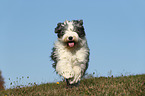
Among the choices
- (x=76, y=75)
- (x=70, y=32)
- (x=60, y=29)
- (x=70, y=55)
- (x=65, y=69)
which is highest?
(x=60, y=29)

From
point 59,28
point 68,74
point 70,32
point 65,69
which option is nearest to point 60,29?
point 59,28

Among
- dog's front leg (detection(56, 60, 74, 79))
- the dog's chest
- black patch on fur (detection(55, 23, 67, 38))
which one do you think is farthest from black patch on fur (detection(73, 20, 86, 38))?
dog's front leg (detection(56, 60, 74, 79))

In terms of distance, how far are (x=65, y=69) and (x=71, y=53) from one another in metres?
0.59

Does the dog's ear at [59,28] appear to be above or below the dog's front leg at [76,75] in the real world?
above

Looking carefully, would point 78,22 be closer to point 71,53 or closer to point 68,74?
point 71,53

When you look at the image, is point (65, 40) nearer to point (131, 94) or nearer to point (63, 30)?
point (63, 30)

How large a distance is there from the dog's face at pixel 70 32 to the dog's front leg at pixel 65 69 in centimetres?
63

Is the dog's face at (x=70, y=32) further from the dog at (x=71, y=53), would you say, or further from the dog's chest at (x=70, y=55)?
the dog's chest at (x=70, y=55)

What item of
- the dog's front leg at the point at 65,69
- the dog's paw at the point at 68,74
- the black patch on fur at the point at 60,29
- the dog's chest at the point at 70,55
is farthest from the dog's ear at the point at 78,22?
the dog's paw at the point at 68,74

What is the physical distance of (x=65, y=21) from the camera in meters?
7.23

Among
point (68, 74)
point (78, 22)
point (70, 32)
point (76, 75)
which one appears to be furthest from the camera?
point (78, 22)

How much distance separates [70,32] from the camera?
21.9ft

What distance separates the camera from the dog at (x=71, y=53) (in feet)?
22.7

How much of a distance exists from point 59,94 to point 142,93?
2.21 meters
